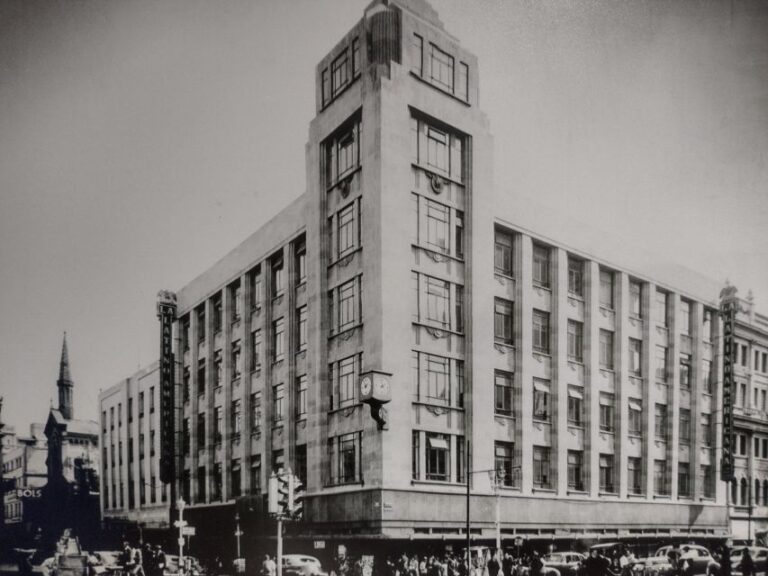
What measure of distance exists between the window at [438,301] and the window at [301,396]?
7.33m

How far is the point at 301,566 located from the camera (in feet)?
91.2

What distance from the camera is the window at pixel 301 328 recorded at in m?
35.1

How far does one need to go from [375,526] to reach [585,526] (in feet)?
39.6

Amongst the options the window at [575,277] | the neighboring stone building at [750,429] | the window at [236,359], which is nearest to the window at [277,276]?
the window at [236,359]

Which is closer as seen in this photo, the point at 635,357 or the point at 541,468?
the point at 541,468

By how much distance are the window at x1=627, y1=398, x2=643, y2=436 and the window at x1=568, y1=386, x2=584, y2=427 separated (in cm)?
324

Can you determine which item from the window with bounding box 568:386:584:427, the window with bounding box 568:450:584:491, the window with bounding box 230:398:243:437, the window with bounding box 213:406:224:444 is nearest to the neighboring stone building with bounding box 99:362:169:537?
the window with bounding box 213:406:224:444

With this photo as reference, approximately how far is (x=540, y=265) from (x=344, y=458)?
12.5 metres

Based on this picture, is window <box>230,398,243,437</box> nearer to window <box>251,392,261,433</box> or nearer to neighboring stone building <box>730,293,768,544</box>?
window <box>251,392,261,433</box>

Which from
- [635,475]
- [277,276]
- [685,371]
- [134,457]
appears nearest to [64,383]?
[134,457]

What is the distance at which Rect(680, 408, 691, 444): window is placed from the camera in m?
40.7

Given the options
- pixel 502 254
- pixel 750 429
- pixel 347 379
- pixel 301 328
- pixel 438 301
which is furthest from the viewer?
pixel 750 429

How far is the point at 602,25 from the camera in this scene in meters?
18.8

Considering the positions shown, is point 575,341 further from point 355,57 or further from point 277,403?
point 355,57
